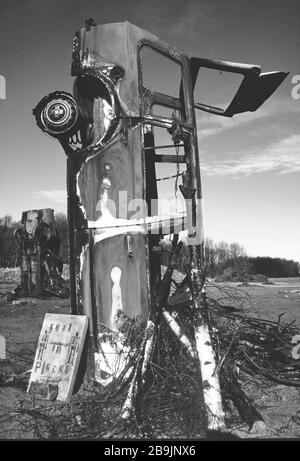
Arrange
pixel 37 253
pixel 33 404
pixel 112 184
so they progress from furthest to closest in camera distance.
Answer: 1. pixel 37 253
2. pixel 112 184
3. pixel 33 404

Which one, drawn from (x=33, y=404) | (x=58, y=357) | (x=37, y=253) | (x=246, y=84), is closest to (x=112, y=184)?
(x=58, y=357)

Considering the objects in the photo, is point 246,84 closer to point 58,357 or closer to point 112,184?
point 112,184

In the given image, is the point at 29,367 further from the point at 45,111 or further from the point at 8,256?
the point at 8,256

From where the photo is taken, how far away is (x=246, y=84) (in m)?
6.54

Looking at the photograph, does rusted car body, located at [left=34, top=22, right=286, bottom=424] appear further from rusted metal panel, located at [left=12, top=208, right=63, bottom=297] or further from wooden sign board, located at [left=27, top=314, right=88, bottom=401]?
rusted metal panel, located at [left=12, top=208, right=63, bottom=297]

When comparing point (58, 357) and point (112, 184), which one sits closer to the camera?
point (58, 357)

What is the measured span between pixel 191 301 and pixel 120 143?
2359mm

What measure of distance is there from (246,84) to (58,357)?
5.41 meters

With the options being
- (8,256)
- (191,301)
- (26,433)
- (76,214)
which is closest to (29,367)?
(26,433)

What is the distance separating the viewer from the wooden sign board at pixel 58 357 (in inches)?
170

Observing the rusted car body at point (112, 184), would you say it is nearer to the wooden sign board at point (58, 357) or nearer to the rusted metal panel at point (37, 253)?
the wooden sign board at point (58, 357)

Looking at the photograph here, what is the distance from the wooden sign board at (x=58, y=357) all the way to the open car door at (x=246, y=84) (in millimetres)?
4425

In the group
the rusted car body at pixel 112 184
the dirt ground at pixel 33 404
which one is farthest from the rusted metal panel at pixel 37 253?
the rusted car body at pixel 112 184

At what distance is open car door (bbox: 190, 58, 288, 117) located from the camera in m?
6.15
